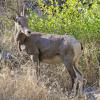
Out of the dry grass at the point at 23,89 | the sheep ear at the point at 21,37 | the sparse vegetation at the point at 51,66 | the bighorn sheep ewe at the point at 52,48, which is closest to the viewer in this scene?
the dry grass at the point at 23,89

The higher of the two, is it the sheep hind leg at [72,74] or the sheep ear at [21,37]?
the sheep ear at [21,37]

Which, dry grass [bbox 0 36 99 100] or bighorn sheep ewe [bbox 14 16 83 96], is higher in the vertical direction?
bighorn sheep ewe [bbox 14 16 83 96]

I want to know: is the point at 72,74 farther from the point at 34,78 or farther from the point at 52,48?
the point at 34,78

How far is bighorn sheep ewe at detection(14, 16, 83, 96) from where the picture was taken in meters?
7.60

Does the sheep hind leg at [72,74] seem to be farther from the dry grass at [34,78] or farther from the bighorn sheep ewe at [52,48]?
the dry grass at [34,78]

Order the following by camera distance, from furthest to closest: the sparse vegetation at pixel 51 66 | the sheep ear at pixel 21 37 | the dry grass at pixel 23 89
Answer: the sheep ear at pixel 21 37 < the sparse vegetation at pixel 51 66 < the dry grass at pixel 23 89

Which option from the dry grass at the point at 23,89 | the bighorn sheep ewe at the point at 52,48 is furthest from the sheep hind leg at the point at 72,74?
the dry grass at the point at 23,89

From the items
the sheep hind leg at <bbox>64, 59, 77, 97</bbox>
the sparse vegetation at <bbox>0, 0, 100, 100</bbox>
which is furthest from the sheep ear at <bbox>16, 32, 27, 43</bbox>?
the sheep hind leg at <bbox>64, 59, 77, 97</bbox>

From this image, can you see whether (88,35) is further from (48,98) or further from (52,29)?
(48,98)

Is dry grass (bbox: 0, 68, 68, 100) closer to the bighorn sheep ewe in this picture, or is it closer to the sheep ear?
the bighorn sheep ewe

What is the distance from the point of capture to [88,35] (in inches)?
361

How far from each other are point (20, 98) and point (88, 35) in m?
3.01

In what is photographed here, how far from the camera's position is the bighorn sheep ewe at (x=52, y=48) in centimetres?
760

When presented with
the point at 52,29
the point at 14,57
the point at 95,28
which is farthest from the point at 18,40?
the point at 95,28
